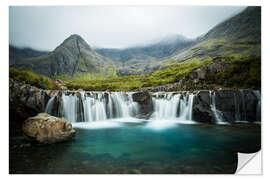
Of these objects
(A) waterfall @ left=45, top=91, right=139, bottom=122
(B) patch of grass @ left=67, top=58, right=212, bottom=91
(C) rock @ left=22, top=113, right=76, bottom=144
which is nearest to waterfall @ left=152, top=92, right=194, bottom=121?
(A) waterfall @ left=45, top=91, right=139, bottom=122

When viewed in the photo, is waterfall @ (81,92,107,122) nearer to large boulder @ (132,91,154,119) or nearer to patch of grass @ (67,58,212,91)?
large boulder @ (132,91,154,119)

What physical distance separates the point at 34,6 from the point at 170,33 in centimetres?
345

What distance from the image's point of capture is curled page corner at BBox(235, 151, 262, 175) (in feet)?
7.54

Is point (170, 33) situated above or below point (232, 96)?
above

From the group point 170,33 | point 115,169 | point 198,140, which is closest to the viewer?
point 115,169

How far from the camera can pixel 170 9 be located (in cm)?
299

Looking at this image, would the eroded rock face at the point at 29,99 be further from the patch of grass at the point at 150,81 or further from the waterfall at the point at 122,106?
the patch of grass at the point at 150,81

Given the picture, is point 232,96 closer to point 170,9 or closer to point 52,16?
point 170,9

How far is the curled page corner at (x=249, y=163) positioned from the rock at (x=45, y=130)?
3.62 meters

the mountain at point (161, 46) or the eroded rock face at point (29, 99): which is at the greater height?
the mountain at point (161, 46)

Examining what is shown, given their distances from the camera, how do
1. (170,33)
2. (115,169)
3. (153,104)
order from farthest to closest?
1. (153,104)
2. (170,33)
3. (115,169)

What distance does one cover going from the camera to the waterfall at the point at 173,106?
639 centimetres

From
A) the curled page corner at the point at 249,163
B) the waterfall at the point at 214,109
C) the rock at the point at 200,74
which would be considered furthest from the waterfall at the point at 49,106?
the rock at the point at 200,74
